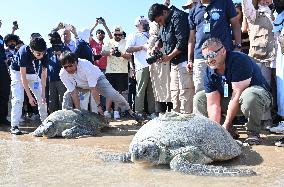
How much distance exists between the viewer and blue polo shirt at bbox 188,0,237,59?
579 cm

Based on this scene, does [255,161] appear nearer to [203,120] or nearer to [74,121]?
[203,120]

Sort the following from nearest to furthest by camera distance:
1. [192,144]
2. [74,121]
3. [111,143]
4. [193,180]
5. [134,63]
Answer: [193,180]
[192,144]
[111,143]
[74,121]
[134,63]

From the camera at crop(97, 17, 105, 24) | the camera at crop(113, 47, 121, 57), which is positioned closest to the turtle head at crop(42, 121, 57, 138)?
the camera at crop(113, 47, 121, 57)

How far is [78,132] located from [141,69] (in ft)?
6.73

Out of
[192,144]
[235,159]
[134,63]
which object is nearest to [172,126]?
[192,144]

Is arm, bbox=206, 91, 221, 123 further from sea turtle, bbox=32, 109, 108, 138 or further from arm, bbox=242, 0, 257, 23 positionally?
sea turtle, bbox=32, 109, 108, 138

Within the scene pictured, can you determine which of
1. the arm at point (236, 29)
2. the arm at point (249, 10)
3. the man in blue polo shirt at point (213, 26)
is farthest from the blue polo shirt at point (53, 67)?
the arm at point (249, 10)

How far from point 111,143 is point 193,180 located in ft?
7.97

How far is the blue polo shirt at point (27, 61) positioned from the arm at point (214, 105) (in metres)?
3.35

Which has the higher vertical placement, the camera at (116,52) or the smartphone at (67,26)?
the smartphone at (67,26)

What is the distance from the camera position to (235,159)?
436 cm

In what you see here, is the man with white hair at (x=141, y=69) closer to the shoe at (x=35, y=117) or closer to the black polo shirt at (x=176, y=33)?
the black polo shirt at (x=176, y=33)

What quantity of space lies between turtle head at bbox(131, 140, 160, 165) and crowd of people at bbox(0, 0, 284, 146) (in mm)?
1363

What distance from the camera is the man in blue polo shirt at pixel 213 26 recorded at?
5.80 m
